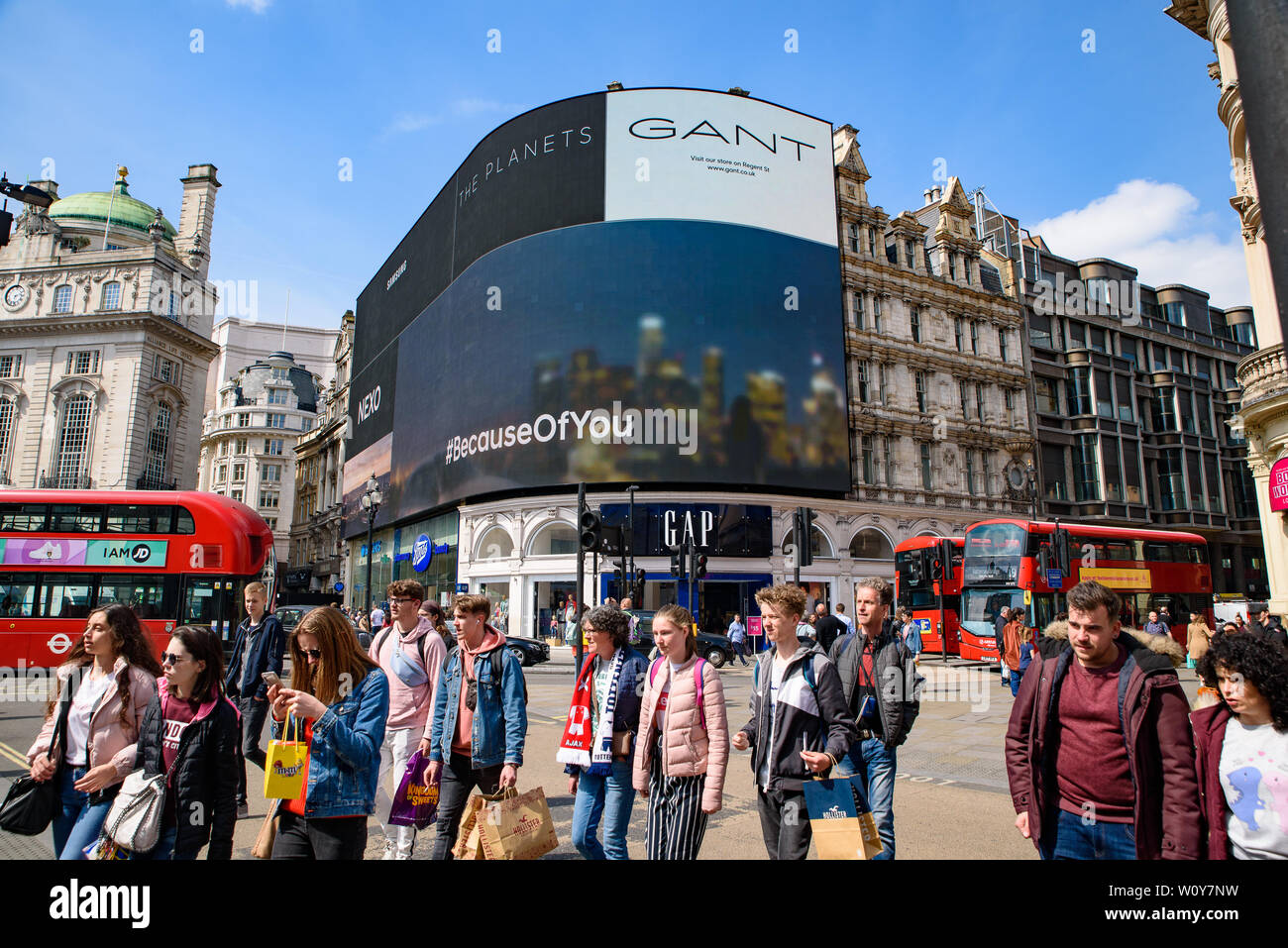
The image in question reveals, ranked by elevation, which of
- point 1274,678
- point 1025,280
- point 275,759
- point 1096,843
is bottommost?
point 1096,843

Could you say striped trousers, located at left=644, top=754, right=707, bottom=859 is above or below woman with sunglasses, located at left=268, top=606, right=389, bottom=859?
below

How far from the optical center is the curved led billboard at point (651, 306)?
3206 centimetres

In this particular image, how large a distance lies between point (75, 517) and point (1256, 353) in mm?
29956

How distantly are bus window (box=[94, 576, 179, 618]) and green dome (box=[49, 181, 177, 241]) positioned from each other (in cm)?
5790

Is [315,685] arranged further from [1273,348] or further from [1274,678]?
[1273,348]

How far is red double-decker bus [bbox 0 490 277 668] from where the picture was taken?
16969mm

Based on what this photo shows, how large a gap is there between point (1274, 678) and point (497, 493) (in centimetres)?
3332

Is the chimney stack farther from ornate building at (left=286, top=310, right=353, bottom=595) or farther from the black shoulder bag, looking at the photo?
the black shoulder bag

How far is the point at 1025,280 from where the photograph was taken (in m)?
44.7

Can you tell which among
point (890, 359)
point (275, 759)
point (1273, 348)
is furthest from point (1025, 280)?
point (275, 759)

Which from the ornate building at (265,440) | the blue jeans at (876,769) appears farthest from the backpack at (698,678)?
the ornate building at (265,440)

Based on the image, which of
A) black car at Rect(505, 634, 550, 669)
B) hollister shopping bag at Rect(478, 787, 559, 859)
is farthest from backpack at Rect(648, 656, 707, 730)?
black car at Rect(505, 634, 550, 669)

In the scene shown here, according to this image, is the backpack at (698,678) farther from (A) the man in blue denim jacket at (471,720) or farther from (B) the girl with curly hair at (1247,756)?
(B) the girl with curly hair at (1247,756)

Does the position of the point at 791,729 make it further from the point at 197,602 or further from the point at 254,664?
the point at 197,602
